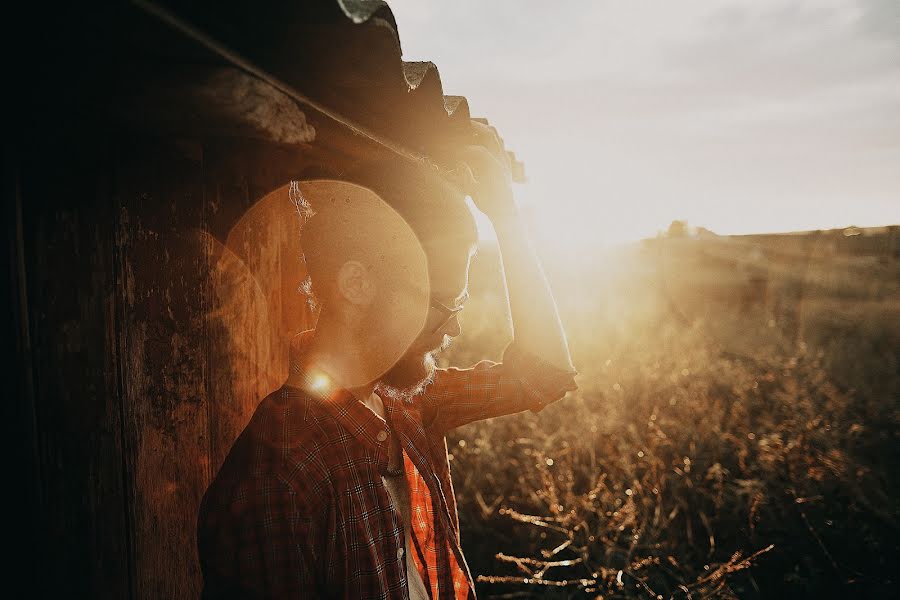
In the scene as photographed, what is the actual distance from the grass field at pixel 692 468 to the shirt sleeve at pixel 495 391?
1.10 metres

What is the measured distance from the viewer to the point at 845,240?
1429 cm

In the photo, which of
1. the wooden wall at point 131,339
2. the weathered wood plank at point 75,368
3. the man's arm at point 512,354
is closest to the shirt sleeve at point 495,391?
the man's arm at point 512,354

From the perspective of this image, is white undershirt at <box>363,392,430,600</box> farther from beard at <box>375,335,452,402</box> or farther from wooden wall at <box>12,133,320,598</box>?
wooden wall at <box>12,133,320,598</box>

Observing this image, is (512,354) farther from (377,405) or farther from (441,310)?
(377,405)

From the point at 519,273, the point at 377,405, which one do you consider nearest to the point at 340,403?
the point at 377,405

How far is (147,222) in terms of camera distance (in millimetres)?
1300

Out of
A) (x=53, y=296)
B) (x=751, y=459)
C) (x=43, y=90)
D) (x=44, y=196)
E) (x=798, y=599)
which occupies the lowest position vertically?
(x=798, y=599)

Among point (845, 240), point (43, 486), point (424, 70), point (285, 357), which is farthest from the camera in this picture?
point (845, 240)

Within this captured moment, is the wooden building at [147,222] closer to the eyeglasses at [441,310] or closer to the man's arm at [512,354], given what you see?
the man's arm at [512,354]

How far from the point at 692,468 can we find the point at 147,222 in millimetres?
4806

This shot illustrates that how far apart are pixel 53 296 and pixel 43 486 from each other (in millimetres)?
382

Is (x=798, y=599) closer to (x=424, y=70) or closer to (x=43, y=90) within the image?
(x=424, y=70)

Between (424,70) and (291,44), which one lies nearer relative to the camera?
(291,44)

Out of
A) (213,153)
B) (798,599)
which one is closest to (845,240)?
(798,599)
